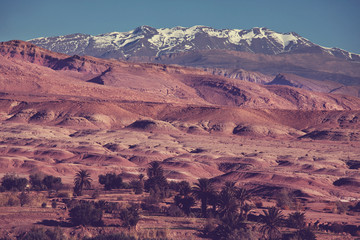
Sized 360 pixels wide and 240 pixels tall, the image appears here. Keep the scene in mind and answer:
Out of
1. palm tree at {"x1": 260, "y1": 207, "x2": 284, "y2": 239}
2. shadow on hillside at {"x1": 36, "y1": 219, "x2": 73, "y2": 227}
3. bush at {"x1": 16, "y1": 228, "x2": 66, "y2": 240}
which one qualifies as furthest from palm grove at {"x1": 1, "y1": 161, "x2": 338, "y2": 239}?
bush at {"x1": 16, "y1": 228, "x2": 66, "y2": 240}

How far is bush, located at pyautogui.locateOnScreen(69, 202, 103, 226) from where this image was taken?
110 ft

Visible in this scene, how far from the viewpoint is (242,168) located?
81875 mm

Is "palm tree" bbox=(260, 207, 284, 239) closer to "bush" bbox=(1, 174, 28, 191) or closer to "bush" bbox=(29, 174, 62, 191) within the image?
"bush" bbox=(1, 174, 28, 191)

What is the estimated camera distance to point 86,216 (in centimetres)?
3369

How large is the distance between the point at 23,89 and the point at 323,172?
348 feet

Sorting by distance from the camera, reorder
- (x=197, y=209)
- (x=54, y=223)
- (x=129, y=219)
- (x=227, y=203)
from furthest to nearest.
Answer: (x=197, y=209) < (x=227, y=203) < (x=54, y=223) < (x=129, y=219)

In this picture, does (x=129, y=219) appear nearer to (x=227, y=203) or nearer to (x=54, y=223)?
(x=54, y=223)

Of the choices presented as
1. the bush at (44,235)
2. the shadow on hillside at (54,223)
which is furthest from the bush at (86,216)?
the bush at (44,235)

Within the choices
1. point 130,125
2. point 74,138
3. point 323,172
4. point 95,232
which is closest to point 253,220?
point 95,232

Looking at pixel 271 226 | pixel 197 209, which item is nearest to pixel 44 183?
pixel 197 209

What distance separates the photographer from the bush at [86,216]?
33562 millimetres

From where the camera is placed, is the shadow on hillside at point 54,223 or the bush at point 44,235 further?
the shadow on hillside at point 54,223

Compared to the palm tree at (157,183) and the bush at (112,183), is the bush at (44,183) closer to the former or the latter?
the bush at (112,183)

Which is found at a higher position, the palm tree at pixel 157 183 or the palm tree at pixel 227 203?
the palm tree at pixel 157 183
